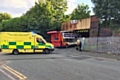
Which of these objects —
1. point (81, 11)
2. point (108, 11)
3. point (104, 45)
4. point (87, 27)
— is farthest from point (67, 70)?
point (81, 11)

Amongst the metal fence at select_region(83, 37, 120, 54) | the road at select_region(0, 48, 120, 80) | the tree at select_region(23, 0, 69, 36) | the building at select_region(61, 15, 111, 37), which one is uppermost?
the tree at select_region(23, 0, 69, 36)

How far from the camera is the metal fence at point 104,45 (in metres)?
26.8

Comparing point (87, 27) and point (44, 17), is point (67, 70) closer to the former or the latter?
point (87, 27)

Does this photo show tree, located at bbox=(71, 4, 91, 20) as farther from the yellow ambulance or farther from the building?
the yellow ambulance

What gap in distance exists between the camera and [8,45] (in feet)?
93.6

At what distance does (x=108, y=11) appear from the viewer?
30094 millimetres

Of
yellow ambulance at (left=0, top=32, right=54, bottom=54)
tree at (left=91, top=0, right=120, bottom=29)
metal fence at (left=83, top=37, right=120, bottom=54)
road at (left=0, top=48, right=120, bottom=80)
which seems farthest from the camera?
tree at (left=91, top=0, right=120, bottom=29)

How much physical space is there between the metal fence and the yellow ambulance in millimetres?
7088

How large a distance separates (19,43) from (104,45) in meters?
9.76

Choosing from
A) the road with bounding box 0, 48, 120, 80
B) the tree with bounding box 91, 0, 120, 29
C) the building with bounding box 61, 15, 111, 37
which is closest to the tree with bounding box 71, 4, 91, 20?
the building with bounding box 61, 15, 111, 37

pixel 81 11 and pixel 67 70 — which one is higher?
pixel 81 11

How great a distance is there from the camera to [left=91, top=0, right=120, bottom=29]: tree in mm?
29984

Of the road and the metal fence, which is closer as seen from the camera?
the road

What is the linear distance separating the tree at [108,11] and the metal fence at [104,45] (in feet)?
8.65
